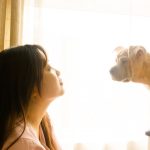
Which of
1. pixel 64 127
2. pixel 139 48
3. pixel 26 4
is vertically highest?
pixel 26 4

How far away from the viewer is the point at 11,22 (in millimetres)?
1396

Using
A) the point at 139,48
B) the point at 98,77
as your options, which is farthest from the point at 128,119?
the point at 139,48

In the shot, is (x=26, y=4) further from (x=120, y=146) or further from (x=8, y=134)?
(x=120, y=146)

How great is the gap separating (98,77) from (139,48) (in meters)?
0.30

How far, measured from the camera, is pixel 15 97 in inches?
32.5

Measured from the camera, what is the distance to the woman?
31.4 inches

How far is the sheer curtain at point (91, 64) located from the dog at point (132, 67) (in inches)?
4.9

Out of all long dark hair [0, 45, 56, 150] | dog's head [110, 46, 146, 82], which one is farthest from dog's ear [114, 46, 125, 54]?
long dark hair [0, 45, 56, 150]

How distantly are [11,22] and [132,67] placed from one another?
67 cm

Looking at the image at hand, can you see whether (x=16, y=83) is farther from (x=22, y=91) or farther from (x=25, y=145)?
(x=25, y=145)

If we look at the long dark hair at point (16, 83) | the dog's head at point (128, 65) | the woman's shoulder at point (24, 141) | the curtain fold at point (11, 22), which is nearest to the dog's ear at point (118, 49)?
the dog's head at point (128, 65)

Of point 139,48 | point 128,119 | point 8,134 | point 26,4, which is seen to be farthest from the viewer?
point 128,119

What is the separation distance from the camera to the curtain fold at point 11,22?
1.39m

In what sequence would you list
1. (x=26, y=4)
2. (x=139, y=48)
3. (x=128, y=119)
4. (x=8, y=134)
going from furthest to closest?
(x=128, y=119) < (x=26, y=4) < (x=139, y=48) < (x=8, y=134)
